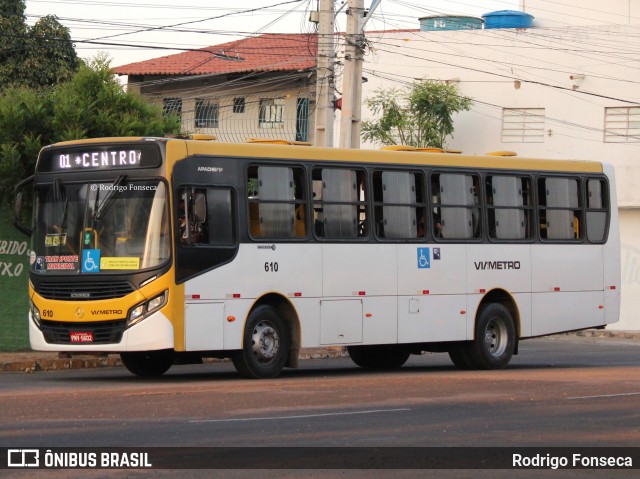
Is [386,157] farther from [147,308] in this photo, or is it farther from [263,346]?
[147,308]

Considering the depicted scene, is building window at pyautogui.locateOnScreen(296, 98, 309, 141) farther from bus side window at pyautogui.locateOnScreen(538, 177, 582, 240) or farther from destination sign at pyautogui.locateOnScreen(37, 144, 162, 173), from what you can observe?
destination sign at pyautogui.locateOnScreen(37, 144, 162, 173)

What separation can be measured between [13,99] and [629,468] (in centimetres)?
1478

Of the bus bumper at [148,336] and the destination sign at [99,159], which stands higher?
the destination sign at [99,159]

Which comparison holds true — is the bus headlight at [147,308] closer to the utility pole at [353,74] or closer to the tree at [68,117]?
the tree at [68,117]

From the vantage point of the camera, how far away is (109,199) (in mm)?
17422

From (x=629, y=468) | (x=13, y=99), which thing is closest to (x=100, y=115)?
(x=13, y=99)

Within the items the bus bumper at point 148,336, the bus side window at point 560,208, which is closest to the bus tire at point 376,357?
the bus side window at point 560,208

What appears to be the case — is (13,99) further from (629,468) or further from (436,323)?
(629,468)

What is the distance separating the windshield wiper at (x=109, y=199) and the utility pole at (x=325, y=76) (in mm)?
9207

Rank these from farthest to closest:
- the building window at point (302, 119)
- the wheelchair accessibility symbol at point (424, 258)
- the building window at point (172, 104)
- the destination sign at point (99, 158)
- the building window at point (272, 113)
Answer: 1. the building window at point (172, 104)
2. the building window at point (272, 113)
3. the building window at point (302, 119)
4. the wheelchair accessibility symbol at point (424, 258)
5. the destination sign at point (99, 158)

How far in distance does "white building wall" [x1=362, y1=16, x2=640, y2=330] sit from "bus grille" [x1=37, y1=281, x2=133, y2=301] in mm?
25223

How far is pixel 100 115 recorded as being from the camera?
22.6 metres

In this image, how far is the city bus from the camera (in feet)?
56.5

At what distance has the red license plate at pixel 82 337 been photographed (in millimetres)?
17234
